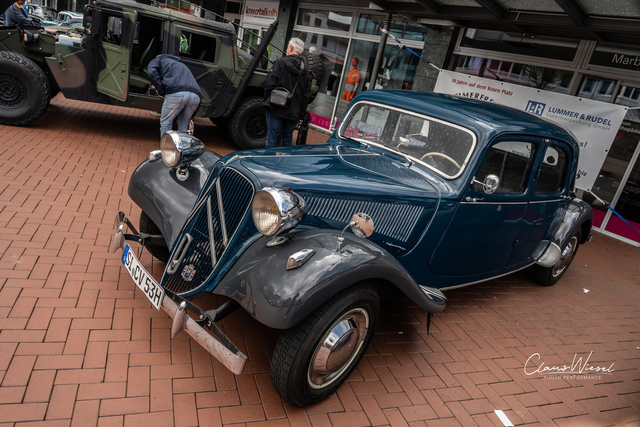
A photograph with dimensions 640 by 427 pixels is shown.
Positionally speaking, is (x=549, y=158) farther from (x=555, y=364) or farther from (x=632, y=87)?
(x=632, y=87)

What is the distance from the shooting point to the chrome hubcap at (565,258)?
4.54 m

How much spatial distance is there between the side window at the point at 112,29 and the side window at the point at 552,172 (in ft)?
19.3

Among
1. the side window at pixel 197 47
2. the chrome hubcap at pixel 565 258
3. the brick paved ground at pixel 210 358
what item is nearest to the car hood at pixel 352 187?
the brick paved ground at pixel 210 358

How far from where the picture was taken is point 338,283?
2.04 metres

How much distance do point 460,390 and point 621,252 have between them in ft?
16.4

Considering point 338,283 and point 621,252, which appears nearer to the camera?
point 338,283

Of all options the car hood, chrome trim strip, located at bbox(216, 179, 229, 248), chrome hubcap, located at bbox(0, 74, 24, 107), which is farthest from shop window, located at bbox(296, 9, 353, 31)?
chrome trim strip, located at bbox(216, 179, 229, 248)

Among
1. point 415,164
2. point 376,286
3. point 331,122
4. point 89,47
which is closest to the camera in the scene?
point 376,286

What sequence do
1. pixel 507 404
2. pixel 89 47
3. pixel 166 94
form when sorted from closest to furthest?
pixel 507 404 → pixel 166 94 → pixel 89 47

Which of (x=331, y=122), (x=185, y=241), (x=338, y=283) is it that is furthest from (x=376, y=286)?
(x=331, y=122)

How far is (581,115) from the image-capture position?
5910 mm

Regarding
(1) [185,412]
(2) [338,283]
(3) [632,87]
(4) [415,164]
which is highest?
(3) [632,87]

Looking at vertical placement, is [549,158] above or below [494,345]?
above

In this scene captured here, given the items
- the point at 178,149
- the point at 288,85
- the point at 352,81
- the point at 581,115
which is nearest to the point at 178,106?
the point at 288,85
